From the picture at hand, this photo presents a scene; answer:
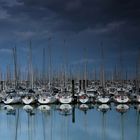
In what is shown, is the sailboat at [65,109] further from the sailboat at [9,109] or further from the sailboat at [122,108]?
the sailboat at [122,108]

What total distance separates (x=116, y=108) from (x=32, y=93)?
511cm

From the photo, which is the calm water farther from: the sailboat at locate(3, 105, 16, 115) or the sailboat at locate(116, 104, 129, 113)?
the sailboat at locate(116, 104, 129, 113)

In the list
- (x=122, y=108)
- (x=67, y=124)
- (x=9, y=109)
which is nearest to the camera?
(x=67, y=124)

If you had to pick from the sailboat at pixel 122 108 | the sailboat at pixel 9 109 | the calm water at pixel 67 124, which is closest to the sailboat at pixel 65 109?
the calm water at pixel 67 124

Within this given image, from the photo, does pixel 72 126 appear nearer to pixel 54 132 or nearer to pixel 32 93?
pixel 54 132

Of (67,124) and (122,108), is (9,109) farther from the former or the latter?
(67,124)

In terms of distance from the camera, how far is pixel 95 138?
12.1 meters

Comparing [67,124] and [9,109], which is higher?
[9,109]

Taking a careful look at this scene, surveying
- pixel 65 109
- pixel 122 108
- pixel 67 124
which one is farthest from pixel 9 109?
pixel 67 124

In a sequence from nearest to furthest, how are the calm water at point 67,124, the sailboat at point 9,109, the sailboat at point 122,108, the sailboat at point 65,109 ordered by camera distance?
the calm water at point 67,124, the sailboat at point 9,109, the sailboat at point 65,109, the sailboat at point 122,108

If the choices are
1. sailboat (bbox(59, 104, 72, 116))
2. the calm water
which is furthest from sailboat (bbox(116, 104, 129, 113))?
sailboat (bbox(59, 104, 72, 116))

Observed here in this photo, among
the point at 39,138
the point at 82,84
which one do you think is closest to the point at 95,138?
the point at 39,138

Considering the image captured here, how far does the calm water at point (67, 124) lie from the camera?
12.7 meters

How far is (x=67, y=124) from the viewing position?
15.9 metres
